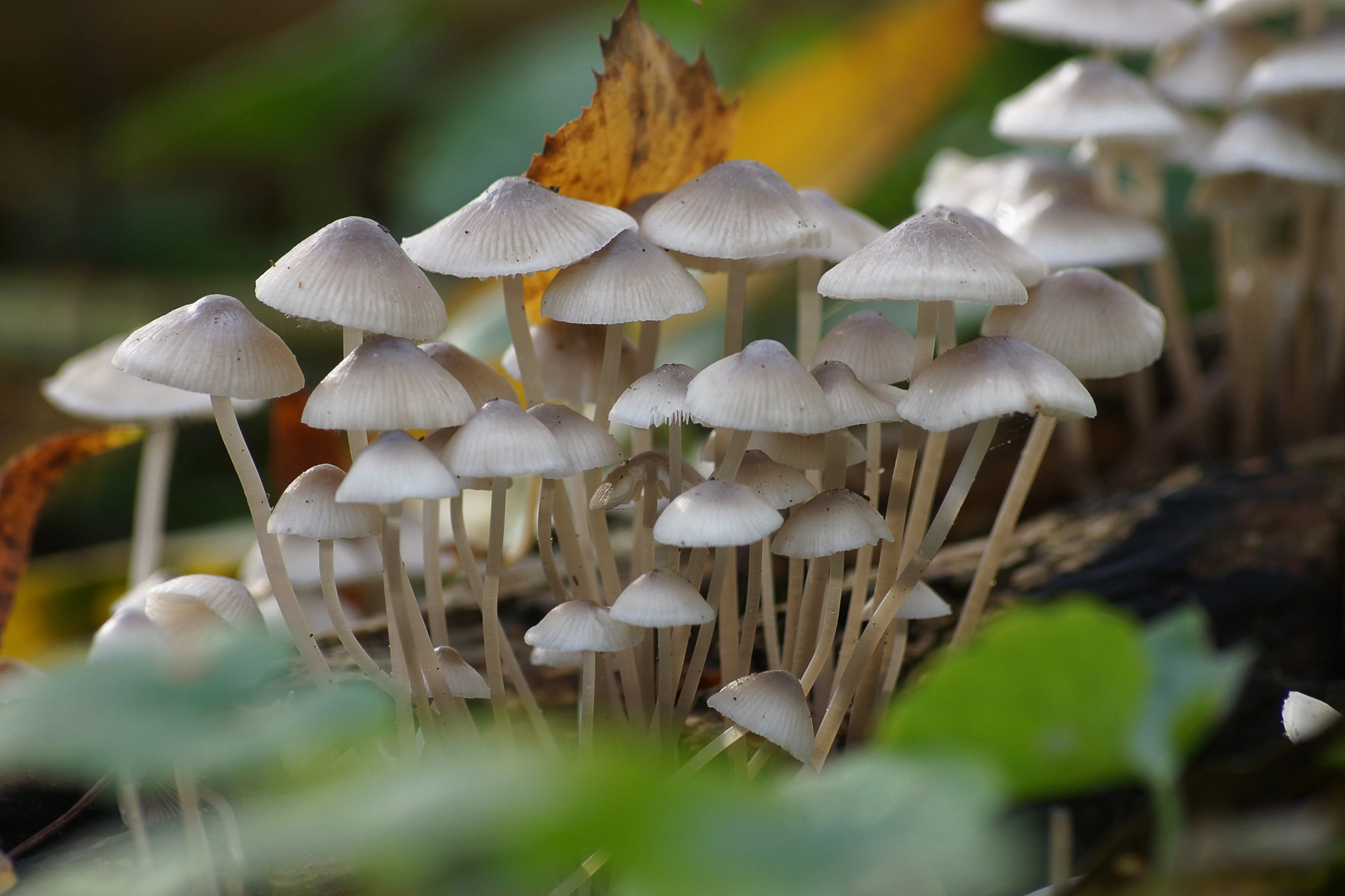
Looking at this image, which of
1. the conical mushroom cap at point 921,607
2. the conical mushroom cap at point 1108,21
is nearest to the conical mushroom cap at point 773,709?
the conical mushroom cap at point 921,607

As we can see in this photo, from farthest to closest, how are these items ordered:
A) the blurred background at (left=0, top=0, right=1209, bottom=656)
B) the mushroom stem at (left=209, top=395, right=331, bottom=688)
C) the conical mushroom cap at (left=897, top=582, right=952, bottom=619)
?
the blurred background at (left=0, top=0, right=1209, bottom=656)
the conical mushroom cap at (left=897, top=582, right=952, bottom=619)
the mushroom stem at (left=209, top=395, right=331, bottom=688)

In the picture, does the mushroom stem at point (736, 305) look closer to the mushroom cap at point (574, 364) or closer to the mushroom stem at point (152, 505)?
the mushroom cap at point (574, 364)

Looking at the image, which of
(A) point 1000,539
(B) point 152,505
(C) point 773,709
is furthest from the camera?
(B) point 152,505

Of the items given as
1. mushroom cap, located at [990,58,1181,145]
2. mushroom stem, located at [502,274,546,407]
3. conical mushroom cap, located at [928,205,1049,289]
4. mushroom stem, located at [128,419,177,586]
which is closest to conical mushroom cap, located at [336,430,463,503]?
mushroom stem, located at [502,274,546,407]

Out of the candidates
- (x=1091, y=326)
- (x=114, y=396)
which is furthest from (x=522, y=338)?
(x=114, y=396)

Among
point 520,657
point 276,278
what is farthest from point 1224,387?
point 276,278

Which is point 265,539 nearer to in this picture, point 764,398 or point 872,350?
point 764,398

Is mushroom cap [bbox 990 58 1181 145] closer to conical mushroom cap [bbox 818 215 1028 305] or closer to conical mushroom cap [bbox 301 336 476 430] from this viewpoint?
conical mushroom cap [bbox 818 215 1028 305]
